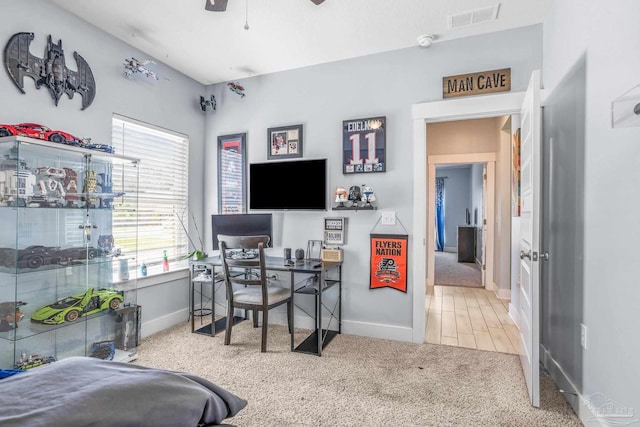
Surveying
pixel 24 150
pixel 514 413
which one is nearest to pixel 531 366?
pixel 514 413

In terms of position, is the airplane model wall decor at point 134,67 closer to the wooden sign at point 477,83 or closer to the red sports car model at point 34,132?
the red sports car model at point 34,132

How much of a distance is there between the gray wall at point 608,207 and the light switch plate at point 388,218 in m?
→ 1.43

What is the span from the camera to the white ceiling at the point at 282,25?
7.94ft

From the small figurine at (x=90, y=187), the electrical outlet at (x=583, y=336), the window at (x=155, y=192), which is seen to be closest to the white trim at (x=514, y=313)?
the electrical outlet at (x=583, y=336)

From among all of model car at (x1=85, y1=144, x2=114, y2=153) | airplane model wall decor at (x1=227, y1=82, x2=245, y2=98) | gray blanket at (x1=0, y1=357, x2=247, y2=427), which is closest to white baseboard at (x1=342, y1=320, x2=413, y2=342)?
gray blanket at (x1=0, y1=357, x2=247, y2=427)

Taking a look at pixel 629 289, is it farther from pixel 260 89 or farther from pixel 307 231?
pixel 260 89

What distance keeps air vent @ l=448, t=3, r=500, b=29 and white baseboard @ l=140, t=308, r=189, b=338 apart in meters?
3.76

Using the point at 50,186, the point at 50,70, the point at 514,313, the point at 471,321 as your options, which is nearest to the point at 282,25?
the point at 50,70

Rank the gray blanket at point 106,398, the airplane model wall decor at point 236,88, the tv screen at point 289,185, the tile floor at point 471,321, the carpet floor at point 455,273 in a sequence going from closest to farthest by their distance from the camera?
the gray blanket at point 106,398, the tile floor at point 471,321, the tv screen at point 289,185, the airplane model wall decor at point 236,88, the carpet floor at point 455,273

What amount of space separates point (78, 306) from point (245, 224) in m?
1.49

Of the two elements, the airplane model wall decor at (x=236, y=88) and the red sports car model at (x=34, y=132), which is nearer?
the red sports car model at (x=34, y=132)

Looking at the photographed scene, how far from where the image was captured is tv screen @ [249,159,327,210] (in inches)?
128

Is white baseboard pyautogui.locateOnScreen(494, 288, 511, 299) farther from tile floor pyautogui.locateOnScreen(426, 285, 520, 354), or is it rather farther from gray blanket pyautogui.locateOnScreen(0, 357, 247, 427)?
gray blanket pyautogui.locateOnScreen(0, 357, 247, 427)

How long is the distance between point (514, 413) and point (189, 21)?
3.55 m
